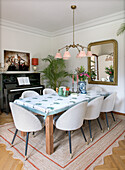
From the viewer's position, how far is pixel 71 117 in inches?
76.9

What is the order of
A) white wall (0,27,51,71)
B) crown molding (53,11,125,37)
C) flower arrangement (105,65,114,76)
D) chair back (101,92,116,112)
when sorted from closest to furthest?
chair back (101,92,116,112), crown molding (53,11,125,37), flower arrangement (105,65,114,76), white wall (0,27,51,71)

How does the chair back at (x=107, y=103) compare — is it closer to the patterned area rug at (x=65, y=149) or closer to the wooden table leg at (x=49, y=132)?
the patterned area rug at (x=65, y=149)

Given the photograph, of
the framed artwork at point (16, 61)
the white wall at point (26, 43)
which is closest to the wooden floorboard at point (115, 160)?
the framed artwork at point (16, 61)

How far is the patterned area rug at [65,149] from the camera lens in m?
1.79

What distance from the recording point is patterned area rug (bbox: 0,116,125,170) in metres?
1.79

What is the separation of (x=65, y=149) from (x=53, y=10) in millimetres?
3397

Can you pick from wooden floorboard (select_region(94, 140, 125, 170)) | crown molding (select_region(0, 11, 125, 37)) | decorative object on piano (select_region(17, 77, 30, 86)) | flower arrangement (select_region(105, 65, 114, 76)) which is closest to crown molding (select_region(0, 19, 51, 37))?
crown molding (select_region(0, 11, 125, 37))

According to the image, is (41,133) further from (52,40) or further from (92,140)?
(52,40)

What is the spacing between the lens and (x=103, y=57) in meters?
4.17

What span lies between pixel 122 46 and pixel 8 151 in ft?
12.6

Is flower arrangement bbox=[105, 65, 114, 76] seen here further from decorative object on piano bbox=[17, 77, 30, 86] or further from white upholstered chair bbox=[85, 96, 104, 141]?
decorative object on piano bbox=[17, 77, 30, 86]

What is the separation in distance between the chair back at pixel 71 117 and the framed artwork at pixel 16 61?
3138 millimetres

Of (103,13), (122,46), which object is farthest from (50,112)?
(103,13)

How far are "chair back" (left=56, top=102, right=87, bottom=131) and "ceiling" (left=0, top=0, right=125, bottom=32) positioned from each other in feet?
8.50
